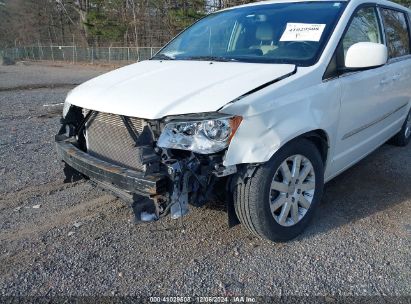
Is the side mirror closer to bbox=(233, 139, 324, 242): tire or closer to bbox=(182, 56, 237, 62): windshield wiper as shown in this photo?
bbox=(233, 139, 324, 242): tire

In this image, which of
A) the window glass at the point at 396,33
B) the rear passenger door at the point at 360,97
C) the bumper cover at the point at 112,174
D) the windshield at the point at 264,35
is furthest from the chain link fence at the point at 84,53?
the bumper cover at the point at 112,174

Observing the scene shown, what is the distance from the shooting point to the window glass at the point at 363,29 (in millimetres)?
3447

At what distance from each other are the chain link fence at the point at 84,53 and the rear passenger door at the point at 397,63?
20571 millimetres

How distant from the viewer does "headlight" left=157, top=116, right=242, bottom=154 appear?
2.54 meters

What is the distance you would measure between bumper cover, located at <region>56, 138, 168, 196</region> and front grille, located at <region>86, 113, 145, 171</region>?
10cm

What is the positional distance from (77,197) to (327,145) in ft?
8.26

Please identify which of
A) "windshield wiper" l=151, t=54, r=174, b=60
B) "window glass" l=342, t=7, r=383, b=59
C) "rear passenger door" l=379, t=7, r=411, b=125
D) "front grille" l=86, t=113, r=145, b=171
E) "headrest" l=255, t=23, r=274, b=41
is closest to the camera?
"front grille" l=86, t=113, r=145, b=171

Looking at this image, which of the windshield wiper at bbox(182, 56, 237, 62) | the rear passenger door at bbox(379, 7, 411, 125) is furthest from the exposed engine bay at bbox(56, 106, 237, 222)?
the rear passenger door at bbox(379, 7, 411, 125)

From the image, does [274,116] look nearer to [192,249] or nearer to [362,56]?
[362,56]

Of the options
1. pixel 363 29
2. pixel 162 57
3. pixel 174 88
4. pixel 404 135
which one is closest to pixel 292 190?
pixel 174 88

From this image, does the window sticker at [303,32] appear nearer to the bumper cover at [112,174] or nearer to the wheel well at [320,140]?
the wheel well at [320,140]

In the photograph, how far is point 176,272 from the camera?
2.79 m

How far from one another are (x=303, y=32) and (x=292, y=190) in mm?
1380

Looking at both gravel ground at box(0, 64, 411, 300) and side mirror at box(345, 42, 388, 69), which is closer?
gravel ground at box(0, 64, 411, 300)
